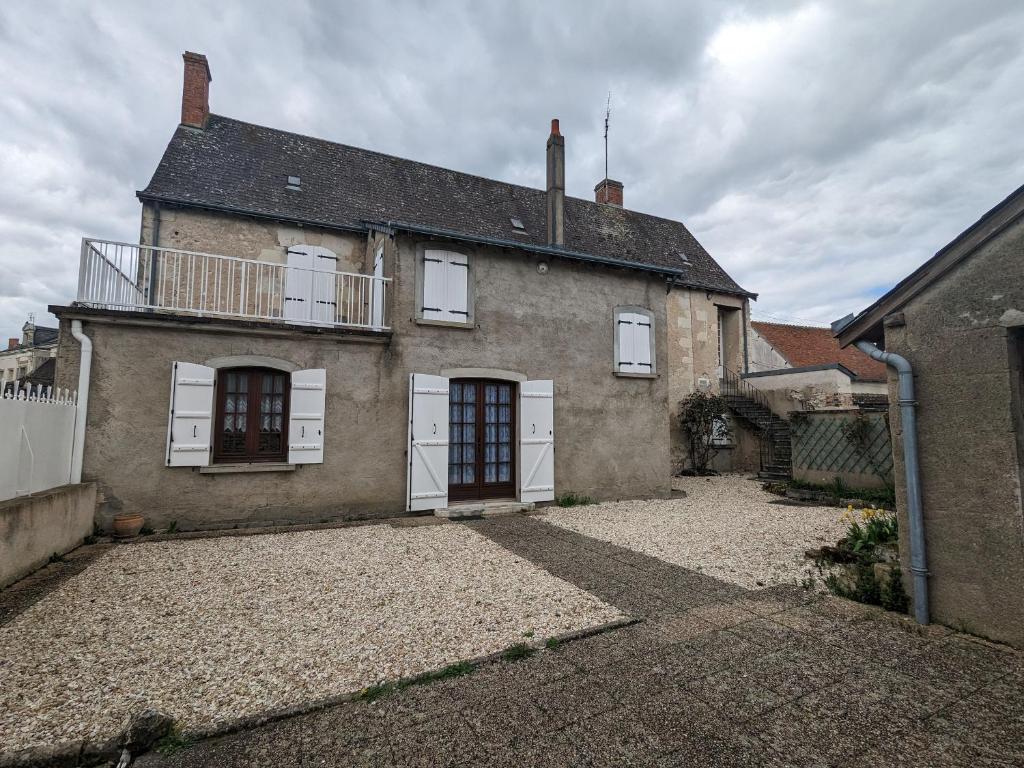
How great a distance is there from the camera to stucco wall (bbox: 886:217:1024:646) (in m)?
2.71

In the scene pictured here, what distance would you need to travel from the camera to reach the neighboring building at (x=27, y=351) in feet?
97.5

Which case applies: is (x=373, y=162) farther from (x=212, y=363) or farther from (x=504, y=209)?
(x=212, y=363)

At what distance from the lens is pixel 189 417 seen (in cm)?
621

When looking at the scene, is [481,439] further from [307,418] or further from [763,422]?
[763,422]

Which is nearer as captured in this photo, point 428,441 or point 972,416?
point 972,416

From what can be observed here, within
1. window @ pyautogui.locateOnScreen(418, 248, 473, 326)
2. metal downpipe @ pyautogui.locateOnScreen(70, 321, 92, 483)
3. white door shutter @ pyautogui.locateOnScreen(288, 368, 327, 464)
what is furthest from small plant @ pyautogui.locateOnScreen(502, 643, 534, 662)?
metal downpipe @ pyautogui.locateOnScreen(70, 321, 92, 483)

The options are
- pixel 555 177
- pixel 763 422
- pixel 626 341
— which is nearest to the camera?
pixel 626 341

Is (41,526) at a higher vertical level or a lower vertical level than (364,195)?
lower

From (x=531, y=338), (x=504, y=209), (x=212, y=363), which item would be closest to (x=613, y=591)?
(x=531, y=338)

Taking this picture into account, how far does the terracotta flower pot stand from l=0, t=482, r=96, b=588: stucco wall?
285 millimetres

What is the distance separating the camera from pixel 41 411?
485 centimetres

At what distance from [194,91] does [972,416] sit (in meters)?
14.2

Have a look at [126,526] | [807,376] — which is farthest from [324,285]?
[807,376]

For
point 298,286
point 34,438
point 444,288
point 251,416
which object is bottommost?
point 34,438
